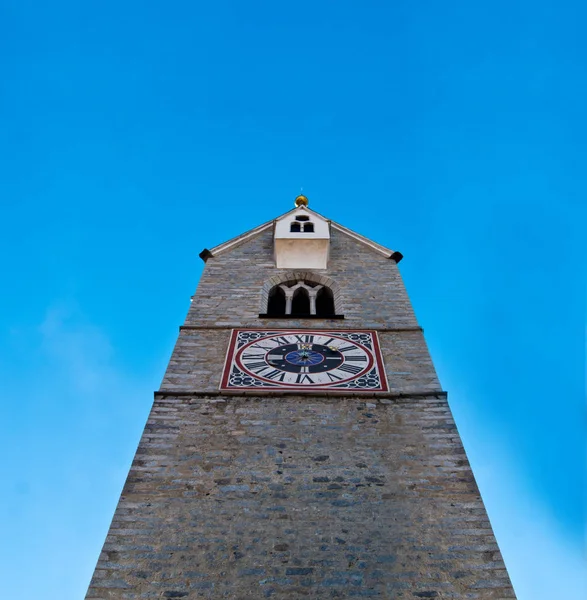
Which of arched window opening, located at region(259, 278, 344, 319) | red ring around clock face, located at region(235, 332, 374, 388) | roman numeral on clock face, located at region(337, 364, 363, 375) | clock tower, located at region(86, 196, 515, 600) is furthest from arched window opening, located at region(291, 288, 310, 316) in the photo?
roman numeral on clock face, located at region(337, 364, 363, 375)

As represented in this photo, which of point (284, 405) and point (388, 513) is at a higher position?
point (284, 405)

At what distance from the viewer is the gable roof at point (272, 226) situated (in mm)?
14977

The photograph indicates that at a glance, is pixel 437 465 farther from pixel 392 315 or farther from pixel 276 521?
pixel 392 315

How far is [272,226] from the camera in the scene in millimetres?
16750

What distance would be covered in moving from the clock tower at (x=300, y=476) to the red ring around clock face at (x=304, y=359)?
3 cm

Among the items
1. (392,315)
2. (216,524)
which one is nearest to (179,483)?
(216,524)

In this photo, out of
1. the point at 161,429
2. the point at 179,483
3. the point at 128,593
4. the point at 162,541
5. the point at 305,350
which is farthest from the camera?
the point at 305,350

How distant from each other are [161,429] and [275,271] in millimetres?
6168

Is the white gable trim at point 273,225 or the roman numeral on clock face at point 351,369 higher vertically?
the white gable trim at point 273,225

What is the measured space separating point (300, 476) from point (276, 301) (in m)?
6.22

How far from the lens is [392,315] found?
1211 cm

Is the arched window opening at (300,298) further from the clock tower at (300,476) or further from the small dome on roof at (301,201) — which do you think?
the small dome on roof at (301,201)

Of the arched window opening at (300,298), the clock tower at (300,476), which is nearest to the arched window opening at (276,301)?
the arched window opening at (300,298)

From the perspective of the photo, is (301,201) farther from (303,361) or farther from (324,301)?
(303,361)
